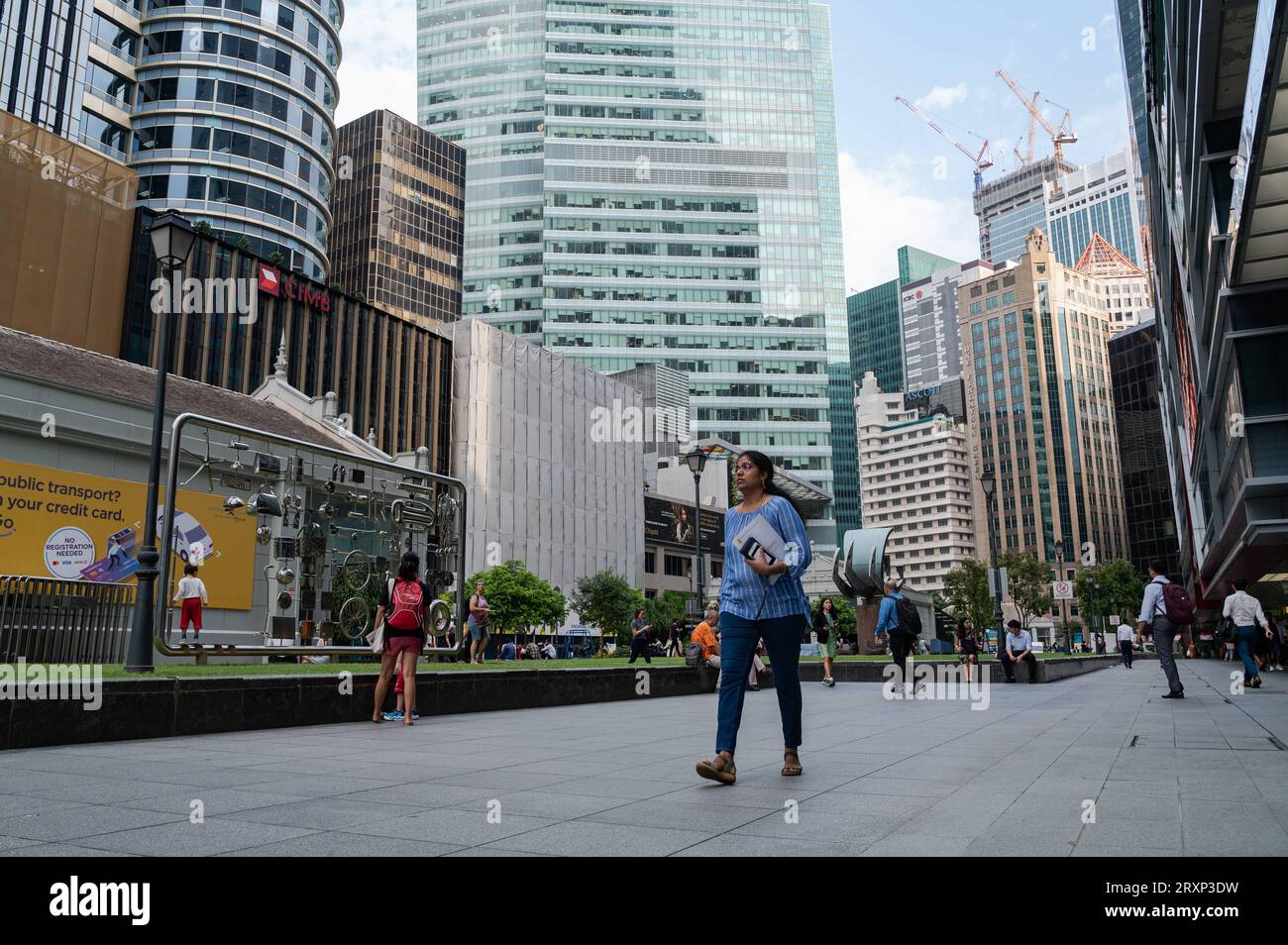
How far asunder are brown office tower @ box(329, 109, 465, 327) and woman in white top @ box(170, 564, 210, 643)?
297 ft

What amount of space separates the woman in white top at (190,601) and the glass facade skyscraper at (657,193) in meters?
106

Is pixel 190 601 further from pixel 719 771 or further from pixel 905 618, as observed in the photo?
pixel 905 618

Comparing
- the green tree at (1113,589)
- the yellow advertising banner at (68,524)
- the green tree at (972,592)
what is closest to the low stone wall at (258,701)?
the yellow advertising banner at (68,524)

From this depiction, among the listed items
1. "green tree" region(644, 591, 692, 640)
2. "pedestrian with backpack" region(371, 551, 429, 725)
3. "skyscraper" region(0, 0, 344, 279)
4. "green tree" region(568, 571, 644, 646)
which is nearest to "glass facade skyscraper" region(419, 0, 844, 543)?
"green tree" region(644, 591, 692, 640)

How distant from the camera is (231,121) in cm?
6312

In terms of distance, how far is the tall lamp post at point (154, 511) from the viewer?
9.65 meters

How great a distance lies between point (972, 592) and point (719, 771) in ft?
282

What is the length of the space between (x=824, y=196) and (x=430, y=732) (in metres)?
150

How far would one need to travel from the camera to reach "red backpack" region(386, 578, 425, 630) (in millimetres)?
9547

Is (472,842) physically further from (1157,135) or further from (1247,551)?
(1157,135)

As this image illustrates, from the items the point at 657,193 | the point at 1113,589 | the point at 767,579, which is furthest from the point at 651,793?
the point at 657,193

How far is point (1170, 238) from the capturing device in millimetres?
45219

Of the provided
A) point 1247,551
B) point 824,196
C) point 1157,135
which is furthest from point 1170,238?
point 824,196

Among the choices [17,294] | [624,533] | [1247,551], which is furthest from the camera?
[624,533]
